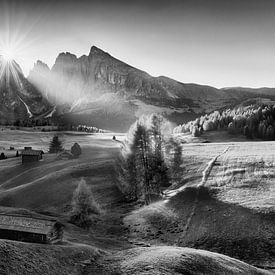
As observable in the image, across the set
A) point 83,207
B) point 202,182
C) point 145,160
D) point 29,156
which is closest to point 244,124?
point 29,156

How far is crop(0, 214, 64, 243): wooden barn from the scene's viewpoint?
3794 centimetres

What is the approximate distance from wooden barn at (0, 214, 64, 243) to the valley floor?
2.40m

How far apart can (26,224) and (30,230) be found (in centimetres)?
184

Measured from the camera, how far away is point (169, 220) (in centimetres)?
5519

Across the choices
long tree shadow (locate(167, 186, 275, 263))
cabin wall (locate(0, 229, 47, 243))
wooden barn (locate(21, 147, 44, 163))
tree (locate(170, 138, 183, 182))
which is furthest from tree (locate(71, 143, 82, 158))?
cabin wall (locate(0, 229, 47, 243))

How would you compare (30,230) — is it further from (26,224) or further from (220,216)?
(220,216)

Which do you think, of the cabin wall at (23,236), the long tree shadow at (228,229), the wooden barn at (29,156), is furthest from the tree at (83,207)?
the wooden barn at (29,156)

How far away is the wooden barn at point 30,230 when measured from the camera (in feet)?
124

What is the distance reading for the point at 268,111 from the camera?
174500 mm

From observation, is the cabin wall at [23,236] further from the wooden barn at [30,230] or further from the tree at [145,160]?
the tree at [145,160]

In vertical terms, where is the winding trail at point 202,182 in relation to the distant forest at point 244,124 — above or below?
below

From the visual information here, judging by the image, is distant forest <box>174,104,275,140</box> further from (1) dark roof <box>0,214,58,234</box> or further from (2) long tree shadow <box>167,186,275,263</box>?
(1) dark roof <box>0,214,58,234</box>

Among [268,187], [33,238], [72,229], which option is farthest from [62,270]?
[268,187]

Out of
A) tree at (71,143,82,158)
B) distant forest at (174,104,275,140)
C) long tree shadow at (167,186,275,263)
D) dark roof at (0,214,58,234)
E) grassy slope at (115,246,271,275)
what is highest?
distant forest at (174,104,275,140)
